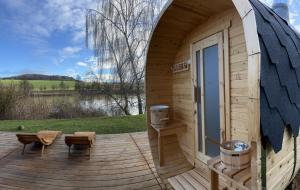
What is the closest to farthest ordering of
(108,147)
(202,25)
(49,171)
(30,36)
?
(202,25)
(49,171)
(108,147)
(30,36)

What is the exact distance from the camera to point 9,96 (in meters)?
9.34

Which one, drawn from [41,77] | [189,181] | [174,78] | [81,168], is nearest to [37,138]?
[81,168]

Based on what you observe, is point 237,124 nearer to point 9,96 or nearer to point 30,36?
point 9,96

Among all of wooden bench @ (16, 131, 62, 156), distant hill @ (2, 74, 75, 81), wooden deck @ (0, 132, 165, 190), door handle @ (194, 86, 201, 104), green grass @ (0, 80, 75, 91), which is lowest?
wooden deck @ (0, 132, 165, 190)

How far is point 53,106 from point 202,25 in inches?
334

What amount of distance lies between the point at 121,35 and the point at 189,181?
26.2ft

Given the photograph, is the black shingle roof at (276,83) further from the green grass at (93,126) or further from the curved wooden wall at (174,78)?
the green grass at (93,126)

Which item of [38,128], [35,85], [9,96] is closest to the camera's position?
[38,128]

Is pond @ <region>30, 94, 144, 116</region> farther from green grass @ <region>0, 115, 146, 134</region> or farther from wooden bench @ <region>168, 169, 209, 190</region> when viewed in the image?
wooden bench @ <region>168, 169, 209, 190</region>

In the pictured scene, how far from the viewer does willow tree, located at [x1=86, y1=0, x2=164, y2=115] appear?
9.95 meters

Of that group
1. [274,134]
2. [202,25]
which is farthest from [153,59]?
[274,134]

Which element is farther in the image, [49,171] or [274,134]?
[49,171]

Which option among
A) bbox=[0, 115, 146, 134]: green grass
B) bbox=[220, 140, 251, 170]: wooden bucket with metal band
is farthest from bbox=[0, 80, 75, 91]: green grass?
bbox=[220, 140, 251, 170]: wooden bucket with metal band

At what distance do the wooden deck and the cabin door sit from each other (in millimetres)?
955
